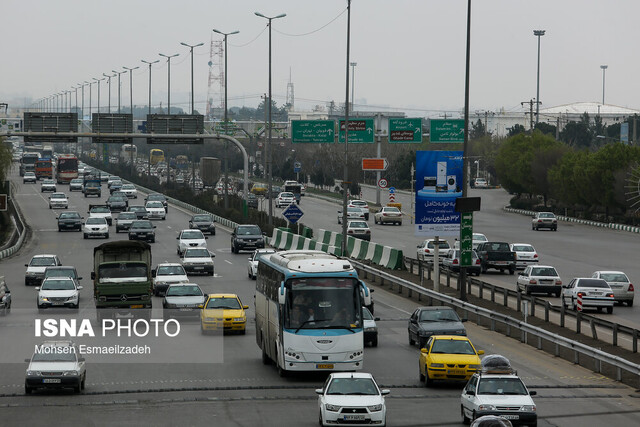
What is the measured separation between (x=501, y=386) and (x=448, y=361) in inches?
188

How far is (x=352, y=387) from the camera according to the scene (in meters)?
20.1

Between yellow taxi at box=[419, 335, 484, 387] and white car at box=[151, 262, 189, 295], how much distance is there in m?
19.2

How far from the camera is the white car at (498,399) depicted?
19391mm

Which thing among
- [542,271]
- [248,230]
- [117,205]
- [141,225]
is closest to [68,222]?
[141,225]

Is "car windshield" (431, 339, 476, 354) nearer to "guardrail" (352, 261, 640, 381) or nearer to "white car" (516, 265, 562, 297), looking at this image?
"guardrail" (352, 261, 640, 381)

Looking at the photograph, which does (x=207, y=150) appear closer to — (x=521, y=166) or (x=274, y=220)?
(x=521, y=166)

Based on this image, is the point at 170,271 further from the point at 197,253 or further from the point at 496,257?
the point at 496,257

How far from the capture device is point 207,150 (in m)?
199

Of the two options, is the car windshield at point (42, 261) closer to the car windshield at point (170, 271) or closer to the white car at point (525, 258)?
the car windshield at point (170, 271)

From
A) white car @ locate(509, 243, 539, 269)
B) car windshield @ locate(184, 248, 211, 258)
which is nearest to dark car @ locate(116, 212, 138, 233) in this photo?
car windshield @ locate(184, 248, 211, 258)

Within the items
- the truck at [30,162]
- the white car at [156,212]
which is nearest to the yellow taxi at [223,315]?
the white car at [156,212]

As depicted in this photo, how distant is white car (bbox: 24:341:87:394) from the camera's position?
23.4 m

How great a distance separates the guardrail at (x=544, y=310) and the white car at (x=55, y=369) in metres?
14.5

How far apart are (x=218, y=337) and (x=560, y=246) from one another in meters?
40.2
